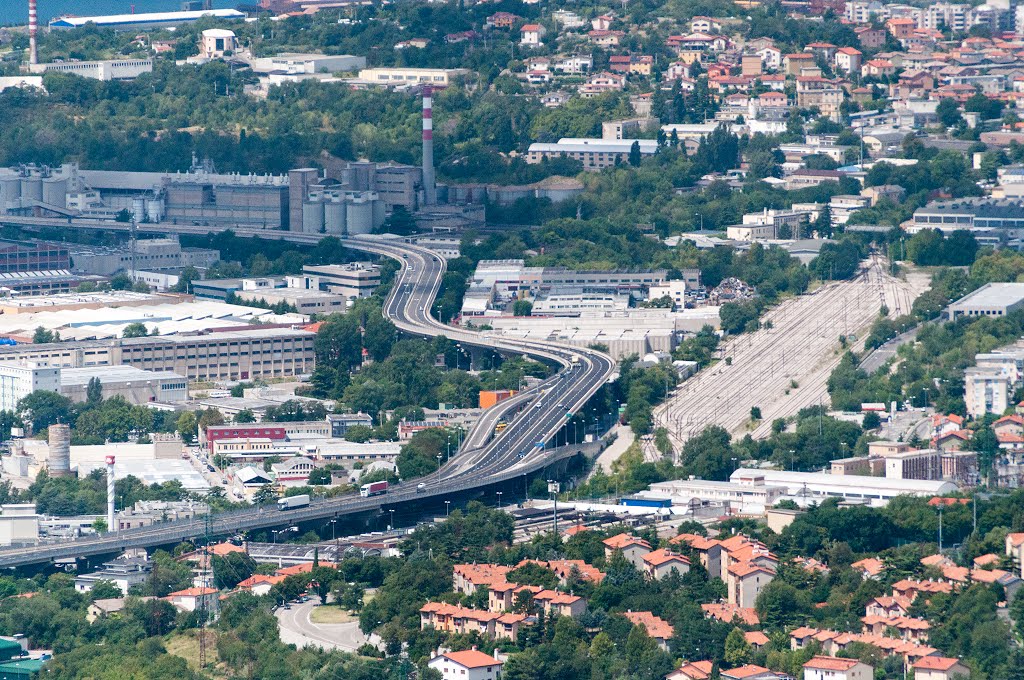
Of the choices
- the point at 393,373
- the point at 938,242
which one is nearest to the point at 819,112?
the point at 938,242

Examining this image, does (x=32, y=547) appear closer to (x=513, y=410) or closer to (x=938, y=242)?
(x=513, y=410)

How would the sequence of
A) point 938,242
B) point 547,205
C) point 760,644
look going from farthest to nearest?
1. point 547,205
2. point 938,242
3. point 760,644

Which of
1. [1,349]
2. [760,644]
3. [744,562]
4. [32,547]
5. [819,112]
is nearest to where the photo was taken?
[760,644]

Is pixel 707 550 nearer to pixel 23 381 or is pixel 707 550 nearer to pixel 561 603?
pixel 561 603

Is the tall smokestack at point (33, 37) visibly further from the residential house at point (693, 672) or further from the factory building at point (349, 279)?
the residential house at point (693, 672)

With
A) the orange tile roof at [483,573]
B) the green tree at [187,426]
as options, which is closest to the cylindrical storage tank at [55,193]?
the green tree at [187,426]
